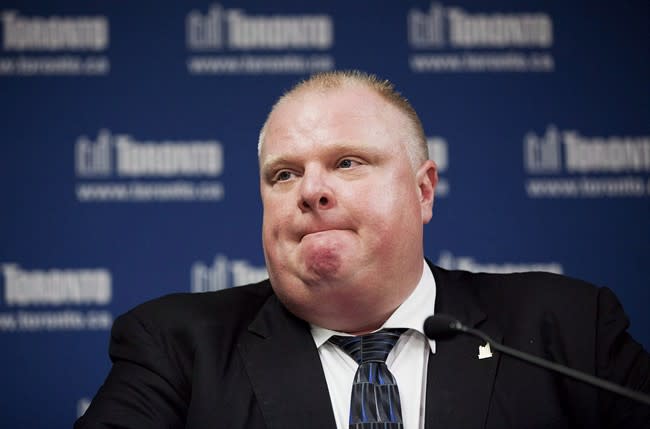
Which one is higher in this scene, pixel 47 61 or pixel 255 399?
pixel 47 61

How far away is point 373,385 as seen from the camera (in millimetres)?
1905

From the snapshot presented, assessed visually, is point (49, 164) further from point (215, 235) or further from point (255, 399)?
point (255, 399)

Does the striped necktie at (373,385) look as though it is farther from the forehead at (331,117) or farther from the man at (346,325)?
the forehead at (331,117)

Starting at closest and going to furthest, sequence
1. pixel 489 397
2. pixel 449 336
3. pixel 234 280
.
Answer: pixel 449 336
pixel 489 397
pixel 234 280

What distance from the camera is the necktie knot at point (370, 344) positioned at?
1.98 metres

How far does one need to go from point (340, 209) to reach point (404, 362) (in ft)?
1.47

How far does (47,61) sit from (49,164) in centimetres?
→ 49

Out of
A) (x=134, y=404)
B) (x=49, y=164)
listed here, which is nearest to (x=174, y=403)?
(x=134, y=404)

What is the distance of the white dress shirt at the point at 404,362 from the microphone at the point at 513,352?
1.35 ft

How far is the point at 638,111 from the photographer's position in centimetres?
350

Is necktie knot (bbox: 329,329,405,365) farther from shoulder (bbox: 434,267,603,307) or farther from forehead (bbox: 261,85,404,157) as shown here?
forehead (bbox: 261,85,404,157)

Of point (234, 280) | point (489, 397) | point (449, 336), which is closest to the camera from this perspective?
point (449, 336)

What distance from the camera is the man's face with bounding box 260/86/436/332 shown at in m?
1.94

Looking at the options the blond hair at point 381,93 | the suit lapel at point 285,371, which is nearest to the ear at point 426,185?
the blond hair at point 381,93
